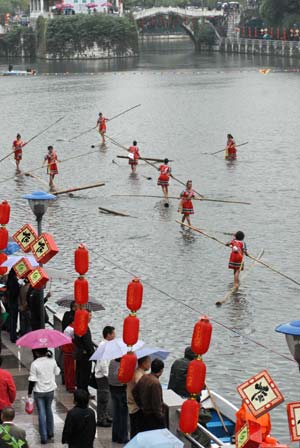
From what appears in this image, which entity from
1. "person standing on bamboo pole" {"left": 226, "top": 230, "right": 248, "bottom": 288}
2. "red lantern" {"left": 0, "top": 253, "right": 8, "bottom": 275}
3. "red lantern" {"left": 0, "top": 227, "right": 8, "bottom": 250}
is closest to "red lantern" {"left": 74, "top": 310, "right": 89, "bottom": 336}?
"red lantern" {"left": 0, "top": 253, "right": 8, "bottom": 275}

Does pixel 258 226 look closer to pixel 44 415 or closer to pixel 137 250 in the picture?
pixel 137 250

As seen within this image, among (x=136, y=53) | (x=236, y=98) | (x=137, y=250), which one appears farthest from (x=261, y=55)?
(x=137, y=250)

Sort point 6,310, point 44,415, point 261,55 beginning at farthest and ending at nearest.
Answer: point 261,55, point 6,310, point 44,415

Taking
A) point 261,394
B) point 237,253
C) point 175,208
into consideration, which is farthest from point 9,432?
point 175,208

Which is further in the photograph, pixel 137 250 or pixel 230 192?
pixel 230 192

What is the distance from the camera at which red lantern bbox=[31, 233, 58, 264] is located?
27594 millimetres

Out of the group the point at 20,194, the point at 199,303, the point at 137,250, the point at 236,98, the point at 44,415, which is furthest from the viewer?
the point at 236,98

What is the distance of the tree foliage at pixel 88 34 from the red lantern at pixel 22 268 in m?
152

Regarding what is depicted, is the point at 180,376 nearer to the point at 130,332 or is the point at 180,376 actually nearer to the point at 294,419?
the point at 130,332

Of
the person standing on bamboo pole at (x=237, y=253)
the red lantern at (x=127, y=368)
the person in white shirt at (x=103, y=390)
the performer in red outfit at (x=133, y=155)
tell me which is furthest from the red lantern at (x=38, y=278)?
the performer in red outfit at (x=133, y=155)

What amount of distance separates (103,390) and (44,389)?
1.48 m

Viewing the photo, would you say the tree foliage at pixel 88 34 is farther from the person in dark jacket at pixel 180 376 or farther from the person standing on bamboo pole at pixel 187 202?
the person in dark jacket at pixel 180 376

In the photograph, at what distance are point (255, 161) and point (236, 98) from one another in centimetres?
4047

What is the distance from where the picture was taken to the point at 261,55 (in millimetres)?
177625
